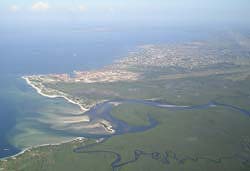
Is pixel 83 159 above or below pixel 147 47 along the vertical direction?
below

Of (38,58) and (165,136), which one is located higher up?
(38,58)

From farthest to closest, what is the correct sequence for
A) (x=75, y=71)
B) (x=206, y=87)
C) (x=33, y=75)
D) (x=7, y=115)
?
(x=75, y=71), (x=33, y=75), (x=206, y=87), (x=7, y=115)

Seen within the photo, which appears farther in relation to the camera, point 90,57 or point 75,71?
point 90,57

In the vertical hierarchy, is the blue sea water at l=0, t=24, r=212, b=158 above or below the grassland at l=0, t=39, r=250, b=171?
above

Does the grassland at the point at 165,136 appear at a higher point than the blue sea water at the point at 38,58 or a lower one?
lower

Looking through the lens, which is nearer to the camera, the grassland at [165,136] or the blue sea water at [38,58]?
the grassland at [165,136]

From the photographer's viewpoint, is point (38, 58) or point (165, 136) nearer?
point (165, 136)

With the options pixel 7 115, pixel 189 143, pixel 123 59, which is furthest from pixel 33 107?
pixel 123 59

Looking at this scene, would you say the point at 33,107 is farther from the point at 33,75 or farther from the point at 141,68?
the point at 141,68

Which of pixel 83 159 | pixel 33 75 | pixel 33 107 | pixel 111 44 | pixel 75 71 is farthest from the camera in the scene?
pixel 111 44

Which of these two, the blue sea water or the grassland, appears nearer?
the grassland
